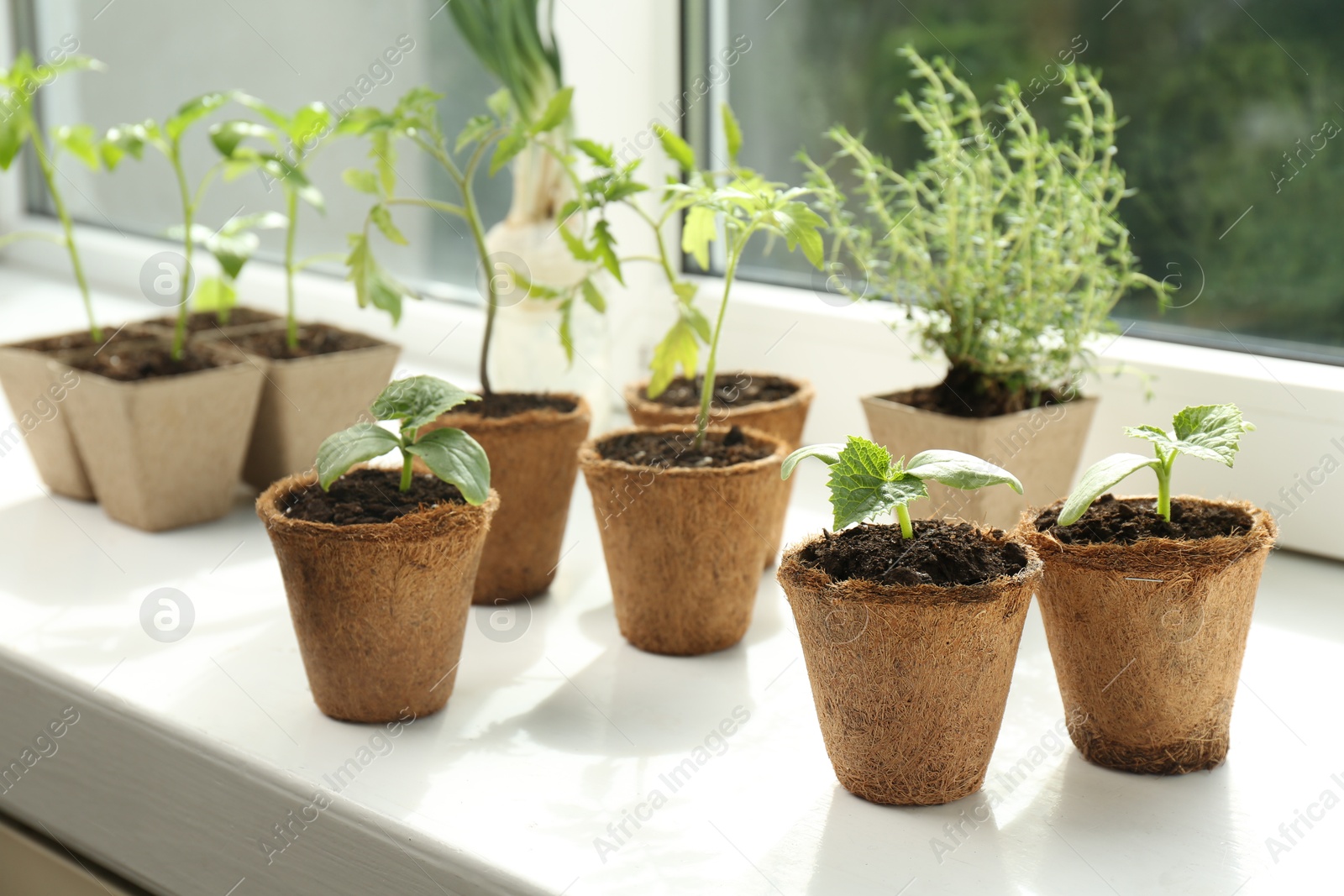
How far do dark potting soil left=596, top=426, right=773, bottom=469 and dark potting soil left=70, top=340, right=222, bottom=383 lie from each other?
0.51 metres

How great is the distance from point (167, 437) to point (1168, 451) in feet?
3.11

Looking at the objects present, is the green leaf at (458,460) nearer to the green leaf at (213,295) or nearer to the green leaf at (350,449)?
the green leaf at (350,449)

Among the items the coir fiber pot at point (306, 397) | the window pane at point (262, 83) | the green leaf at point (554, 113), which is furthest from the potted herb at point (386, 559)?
the window pane at point (262, 83)

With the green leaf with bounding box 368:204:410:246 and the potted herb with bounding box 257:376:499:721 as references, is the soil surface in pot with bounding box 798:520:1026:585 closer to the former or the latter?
the potted herb with bounding box 257:376:499:721

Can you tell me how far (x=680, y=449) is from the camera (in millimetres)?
1063

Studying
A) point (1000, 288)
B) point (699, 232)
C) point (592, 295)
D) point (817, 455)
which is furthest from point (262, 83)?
point (817, 455)

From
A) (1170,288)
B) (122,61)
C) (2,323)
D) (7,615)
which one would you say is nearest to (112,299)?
(2,323)

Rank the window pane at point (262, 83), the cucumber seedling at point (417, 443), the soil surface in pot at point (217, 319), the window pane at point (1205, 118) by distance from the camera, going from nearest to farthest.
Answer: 1. the cucumber seedling at point (417, 443)
2. the window pane at point (1205, 118)
3. the soil surface in pot at point (217, 319)
4. the window pane at point (262, 83)

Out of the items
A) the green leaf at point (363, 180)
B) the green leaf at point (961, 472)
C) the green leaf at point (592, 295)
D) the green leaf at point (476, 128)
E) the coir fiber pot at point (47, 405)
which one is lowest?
the coir fiber pot at point (47, 405)

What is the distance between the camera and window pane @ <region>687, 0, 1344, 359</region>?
120 centimetres

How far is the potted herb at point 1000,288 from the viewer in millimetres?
1091

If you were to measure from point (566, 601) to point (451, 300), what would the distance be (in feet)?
3.20

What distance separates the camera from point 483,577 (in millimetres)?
1147

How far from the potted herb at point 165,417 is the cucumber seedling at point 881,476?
0.73 m
